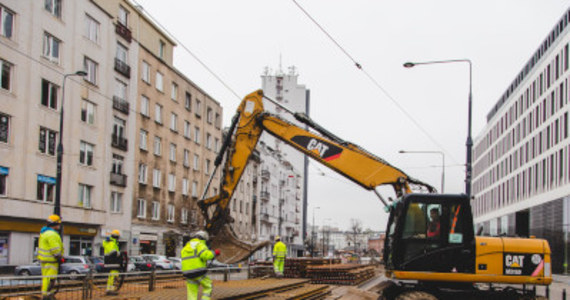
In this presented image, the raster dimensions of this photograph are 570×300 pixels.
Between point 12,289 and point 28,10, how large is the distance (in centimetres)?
2364

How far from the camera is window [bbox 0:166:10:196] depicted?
29719mm

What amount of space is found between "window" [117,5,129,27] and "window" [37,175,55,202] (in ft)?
44.7

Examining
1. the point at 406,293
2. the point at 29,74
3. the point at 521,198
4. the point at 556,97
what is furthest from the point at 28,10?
the point at 521,198

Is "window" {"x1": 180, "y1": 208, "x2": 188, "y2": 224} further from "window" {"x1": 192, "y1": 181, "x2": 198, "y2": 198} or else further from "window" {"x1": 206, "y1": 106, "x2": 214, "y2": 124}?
"window" {"x1": 206, "y1": 106, "x2": 214, "y2": 124}

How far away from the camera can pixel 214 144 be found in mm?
59812

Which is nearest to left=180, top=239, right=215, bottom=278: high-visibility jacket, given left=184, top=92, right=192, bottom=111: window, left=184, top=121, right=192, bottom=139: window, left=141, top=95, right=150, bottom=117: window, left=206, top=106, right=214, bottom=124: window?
left=141, top=95, right=150, bottom=117: window

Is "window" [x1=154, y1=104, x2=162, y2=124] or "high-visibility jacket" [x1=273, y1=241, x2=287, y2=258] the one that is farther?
"window" [x1=154, y1=104, x2=162, y2=124]

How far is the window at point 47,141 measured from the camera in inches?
1284

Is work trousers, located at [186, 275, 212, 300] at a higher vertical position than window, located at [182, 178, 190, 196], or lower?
lower

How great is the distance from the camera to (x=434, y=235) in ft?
36.7

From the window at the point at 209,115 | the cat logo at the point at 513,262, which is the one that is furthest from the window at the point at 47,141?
the cat logo at the point at 513,262

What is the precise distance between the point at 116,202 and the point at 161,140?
8.16m

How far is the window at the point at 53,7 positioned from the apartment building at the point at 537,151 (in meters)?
31.6

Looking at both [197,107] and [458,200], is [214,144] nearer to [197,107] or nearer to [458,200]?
[197,107]
